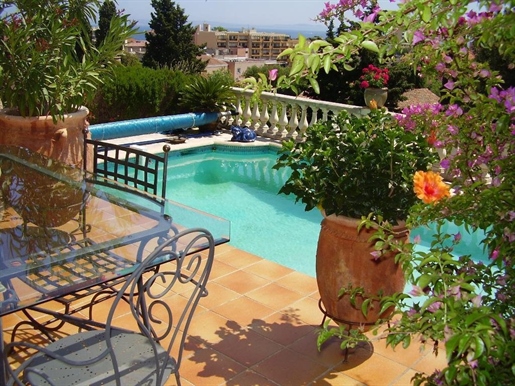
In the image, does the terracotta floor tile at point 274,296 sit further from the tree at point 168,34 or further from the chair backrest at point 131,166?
the tree at point 168,34

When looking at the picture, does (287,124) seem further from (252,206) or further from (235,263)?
(235,263)

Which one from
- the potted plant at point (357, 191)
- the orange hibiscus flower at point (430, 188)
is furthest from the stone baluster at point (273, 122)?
the orange hibiscus flower at point (430, 188)

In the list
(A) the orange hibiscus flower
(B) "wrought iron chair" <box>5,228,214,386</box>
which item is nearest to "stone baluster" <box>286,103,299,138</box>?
(B) "wrought iron chair" <box>5,228,214,386</box>

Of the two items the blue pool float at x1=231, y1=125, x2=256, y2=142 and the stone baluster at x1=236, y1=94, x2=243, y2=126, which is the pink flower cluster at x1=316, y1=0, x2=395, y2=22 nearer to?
the blue pool float at x1=231, y1=125, x2=256, y2=142

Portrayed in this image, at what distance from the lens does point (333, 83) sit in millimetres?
13008

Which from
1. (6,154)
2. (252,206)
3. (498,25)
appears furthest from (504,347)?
(252,206)

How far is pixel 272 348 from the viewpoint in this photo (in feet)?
9.30

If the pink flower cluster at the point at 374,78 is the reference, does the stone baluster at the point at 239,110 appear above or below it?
below

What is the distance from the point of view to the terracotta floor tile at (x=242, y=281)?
→ 3.47 m

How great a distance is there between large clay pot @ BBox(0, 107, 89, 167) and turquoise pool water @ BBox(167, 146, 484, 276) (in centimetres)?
172

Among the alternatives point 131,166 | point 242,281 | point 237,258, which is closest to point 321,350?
point 242,281

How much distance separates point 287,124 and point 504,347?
23.4ft

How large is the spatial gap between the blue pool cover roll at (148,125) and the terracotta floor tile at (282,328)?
4.65m

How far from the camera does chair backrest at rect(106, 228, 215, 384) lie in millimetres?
1657
